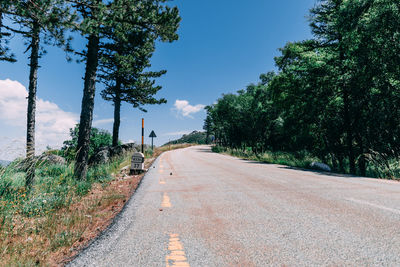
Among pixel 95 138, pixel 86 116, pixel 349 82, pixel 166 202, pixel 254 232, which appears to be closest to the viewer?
pixel 254 232

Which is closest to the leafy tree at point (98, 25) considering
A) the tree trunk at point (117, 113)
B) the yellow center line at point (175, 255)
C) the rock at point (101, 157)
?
the yellow center line at point (175, 255)

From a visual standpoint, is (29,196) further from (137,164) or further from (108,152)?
(108,152)

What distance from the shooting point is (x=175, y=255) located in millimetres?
1949

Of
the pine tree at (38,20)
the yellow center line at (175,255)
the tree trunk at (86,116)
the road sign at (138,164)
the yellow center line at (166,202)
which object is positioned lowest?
the yellow center line at (166,202)

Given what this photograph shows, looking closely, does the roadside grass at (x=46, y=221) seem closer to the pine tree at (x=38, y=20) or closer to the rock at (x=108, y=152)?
the pine tree at (x=38, y=20)

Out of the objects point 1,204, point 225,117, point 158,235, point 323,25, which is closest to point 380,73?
point 323,25

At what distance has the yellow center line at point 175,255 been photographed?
1801mm

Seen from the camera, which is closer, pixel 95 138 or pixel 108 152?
pixel 108 152

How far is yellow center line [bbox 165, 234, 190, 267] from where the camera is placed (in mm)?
1801

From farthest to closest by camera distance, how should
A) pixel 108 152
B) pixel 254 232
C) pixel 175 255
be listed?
pixel 108 152, pixel 254 232, pixel 175 255

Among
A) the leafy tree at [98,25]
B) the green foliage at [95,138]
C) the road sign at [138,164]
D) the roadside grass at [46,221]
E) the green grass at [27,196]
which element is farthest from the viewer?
the green foliage at [95,138]

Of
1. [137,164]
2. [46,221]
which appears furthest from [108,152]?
[46,221]

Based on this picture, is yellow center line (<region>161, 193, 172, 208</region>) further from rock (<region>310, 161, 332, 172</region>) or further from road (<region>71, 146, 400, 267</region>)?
rock (<region>310, 161, 332, 172</region>)

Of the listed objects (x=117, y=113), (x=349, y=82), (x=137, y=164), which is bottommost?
(x=137, y=164)
